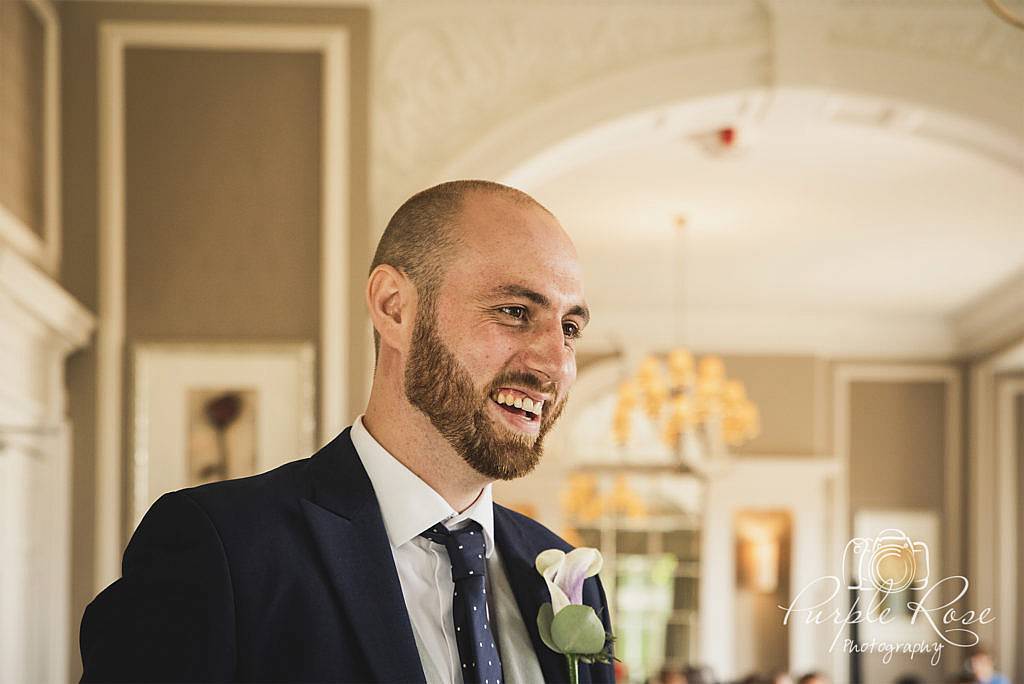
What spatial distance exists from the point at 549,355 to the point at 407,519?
23 centimetres

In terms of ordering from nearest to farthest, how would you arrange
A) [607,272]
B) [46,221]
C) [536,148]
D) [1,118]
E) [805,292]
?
[1,118] < [46,221] < [536,148] < [607,272] < [805,292]

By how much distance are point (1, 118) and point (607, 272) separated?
6.29 m

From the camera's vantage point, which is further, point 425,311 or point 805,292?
point 805,292

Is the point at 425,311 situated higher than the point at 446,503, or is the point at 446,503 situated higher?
the point at 425,311

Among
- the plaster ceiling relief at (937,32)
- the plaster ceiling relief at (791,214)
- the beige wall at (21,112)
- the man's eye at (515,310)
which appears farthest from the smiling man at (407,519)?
the plaster ceiling relief at (937,32)

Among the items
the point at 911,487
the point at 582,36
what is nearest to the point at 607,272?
the point at 911,487

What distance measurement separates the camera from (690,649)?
36.4 ft

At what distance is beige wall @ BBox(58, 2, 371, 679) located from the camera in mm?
3789

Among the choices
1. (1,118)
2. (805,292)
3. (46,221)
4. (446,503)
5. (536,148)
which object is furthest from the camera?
(805,292)

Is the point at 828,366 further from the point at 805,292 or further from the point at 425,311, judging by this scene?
the point at 425,311

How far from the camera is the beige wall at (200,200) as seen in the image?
379cm

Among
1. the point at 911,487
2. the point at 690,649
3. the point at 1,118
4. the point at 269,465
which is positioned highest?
the point at 1,118

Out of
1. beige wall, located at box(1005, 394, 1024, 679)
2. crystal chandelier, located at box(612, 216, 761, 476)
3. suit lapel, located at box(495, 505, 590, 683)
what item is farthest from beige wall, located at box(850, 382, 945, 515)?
suit lapel, located at box(495, 505, 590, 683)

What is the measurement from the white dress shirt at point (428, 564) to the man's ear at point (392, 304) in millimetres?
111
